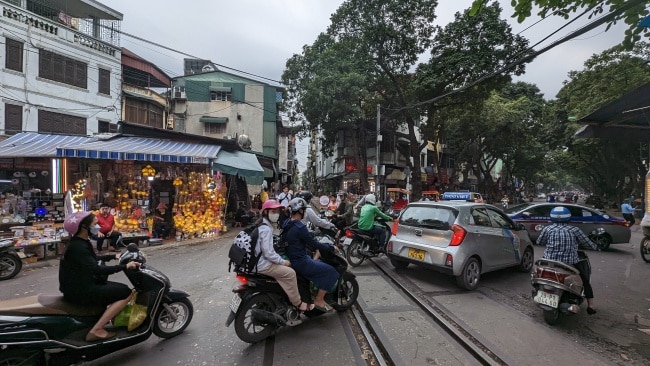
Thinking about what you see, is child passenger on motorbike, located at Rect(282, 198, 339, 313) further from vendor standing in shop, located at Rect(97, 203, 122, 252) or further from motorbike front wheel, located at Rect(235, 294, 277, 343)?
vendor standing in shop, located at Rect(97, 203, 122, 252)

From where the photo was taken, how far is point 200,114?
2694 centimetres

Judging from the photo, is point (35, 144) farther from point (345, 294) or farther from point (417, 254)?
point (417, 254)

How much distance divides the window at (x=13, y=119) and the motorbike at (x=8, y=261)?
11.2 metres

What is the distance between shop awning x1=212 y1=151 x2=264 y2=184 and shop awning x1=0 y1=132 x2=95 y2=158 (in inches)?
171

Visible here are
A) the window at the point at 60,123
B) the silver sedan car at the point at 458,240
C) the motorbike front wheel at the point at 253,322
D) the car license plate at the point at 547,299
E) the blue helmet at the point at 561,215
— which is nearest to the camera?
the motorbike front wheel at the point at 253,322

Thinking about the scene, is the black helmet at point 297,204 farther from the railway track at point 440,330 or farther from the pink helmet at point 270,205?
the railway track at point 440,330

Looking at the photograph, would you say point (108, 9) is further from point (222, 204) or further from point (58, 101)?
point (222, 204)

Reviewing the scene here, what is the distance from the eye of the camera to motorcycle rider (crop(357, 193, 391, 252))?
A: 7.62m

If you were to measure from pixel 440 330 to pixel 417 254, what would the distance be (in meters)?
1.98

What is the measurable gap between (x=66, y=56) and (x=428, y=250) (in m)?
20.2

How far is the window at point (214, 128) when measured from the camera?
1069 inches

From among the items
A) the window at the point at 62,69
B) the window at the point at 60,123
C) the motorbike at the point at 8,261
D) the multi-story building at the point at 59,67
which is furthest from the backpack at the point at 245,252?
the window at the point at 62,69

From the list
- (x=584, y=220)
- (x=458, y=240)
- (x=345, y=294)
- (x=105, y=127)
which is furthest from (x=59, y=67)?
(x=584, y=220)

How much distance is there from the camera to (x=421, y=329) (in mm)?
4293
